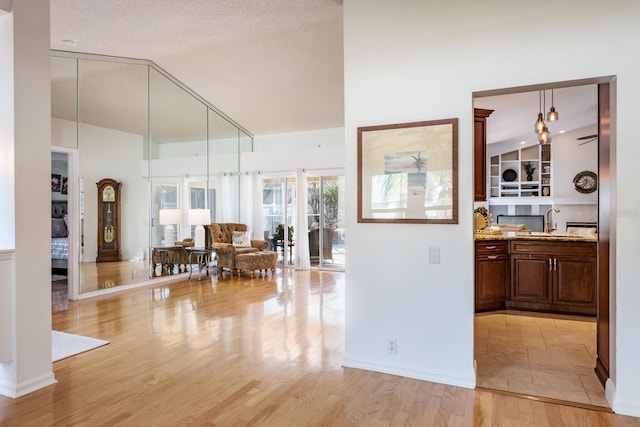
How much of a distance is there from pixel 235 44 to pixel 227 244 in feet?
12.5

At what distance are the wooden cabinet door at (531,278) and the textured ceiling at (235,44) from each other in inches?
149

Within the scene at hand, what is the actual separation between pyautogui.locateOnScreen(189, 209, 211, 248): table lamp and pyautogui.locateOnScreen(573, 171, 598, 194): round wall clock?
9488mm

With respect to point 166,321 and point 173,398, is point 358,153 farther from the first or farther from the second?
point 166,321

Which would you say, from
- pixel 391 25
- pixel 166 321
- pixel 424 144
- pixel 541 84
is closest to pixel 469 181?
pixel 424 144

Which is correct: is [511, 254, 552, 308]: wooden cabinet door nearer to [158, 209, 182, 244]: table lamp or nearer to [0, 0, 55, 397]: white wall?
[0, 0, 55, 397]: white wall

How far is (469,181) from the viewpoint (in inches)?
112

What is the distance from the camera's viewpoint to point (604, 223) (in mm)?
2820

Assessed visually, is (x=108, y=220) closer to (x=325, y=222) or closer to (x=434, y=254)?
(x=325, y=222)

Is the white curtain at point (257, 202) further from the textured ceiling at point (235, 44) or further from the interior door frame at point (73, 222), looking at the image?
the interior door frame at point (73, 222)

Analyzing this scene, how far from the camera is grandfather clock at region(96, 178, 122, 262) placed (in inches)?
257

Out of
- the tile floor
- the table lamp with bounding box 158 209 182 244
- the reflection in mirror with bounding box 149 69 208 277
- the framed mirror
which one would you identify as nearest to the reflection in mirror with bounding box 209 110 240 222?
the reflection in mirror with bounding box 149 69 208 277

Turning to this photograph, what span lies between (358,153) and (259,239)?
6486 mm

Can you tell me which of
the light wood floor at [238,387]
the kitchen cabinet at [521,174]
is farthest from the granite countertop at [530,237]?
the kitchen cabinet at [521,174]

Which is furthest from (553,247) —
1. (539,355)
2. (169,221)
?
(169,221)
